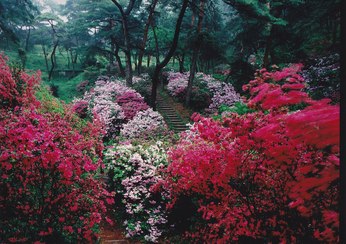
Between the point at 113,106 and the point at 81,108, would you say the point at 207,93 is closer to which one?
the point at 113,106

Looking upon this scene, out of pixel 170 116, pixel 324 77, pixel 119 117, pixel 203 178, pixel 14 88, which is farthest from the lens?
pixel 170 116

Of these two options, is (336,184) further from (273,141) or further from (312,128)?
(312,128)

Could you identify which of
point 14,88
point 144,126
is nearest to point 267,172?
point 144,126

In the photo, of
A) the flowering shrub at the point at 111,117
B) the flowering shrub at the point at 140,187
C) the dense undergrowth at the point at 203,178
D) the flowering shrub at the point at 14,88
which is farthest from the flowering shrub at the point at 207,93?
the flowering shrub at the point at 14,88

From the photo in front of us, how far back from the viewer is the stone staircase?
16797 millimetres

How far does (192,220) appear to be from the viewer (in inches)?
314

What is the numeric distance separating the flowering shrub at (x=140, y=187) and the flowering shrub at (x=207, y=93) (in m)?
11.4

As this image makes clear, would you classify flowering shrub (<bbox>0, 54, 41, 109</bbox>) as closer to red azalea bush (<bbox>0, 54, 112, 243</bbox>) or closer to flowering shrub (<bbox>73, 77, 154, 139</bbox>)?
flowering shrub (<bbox>73, 77, 154, 139</bbox>)

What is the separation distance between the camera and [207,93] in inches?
830

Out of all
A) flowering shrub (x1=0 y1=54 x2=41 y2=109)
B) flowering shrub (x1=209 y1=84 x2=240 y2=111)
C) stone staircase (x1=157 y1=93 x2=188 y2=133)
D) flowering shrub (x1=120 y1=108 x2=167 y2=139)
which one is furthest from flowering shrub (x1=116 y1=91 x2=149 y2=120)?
flowering shrub (x1=0 y1=54 x2=41 y2=109)

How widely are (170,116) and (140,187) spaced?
10.4m

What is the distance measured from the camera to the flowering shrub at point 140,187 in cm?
813

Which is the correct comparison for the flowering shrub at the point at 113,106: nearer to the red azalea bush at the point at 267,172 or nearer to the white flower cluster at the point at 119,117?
the white flower cluster at the point at 119,117

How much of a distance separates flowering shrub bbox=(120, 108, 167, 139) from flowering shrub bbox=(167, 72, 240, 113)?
5569 mm
